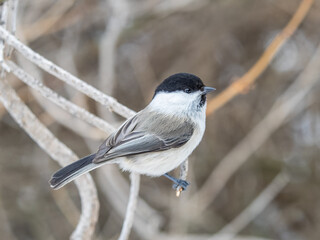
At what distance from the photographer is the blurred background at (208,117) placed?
3.67m

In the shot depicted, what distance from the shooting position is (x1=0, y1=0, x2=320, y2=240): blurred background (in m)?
3.67

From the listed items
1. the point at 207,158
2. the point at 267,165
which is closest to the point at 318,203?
the point at 267,165

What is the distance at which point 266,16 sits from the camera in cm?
385

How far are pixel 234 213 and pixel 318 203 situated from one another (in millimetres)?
695

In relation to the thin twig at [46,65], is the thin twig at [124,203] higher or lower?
higher

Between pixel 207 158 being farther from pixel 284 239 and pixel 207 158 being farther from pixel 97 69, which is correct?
pixel 97 69

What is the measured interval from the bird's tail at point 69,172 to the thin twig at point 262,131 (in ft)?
5.36

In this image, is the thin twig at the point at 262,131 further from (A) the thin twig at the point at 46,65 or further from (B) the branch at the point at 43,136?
(A) the thin twig at the point at 46,65

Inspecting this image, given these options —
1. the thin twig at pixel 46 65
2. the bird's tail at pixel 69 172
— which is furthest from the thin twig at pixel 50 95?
the bird's tail at pixel 69 172

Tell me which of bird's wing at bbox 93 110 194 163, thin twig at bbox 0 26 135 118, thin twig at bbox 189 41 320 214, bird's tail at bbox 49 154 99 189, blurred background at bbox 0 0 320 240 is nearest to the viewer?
thin twig at bbox 0 26 135 118

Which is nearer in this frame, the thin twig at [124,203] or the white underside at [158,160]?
the white underside at [158,160]

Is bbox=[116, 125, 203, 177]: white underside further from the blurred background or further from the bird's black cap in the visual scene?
the blurred background

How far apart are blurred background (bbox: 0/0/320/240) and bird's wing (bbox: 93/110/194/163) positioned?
4.78ft

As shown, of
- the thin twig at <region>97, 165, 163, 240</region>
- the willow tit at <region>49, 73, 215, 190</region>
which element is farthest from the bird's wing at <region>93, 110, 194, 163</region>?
the thin twig at <region>97, 165, 163, 240</region>
